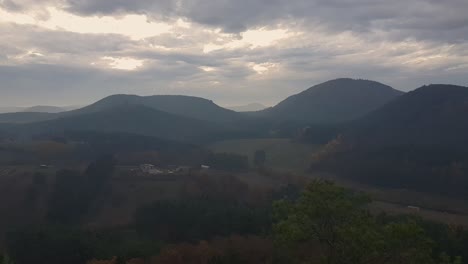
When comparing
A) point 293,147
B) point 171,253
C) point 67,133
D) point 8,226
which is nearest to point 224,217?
point 171,253

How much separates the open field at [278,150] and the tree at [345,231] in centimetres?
11325

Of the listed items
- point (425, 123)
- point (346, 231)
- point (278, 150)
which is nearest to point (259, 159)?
point (278, 150)

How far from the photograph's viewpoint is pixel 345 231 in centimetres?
1642

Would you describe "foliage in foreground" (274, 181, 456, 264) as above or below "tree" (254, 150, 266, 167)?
above

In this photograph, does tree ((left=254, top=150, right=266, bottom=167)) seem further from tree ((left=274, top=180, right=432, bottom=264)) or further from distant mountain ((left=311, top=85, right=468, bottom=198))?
tree ((left=274, top=180, right=432, bottom=264))

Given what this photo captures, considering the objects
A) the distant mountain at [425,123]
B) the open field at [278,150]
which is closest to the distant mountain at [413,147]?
the distant mountain at [425,123]

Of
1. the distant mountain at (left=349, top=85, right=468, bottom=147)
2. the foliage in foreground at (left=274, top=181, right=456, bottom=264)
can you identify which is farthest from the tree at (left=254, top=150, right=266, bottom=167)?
the foliage in foreground at (left=274, top=181, right=456, bottom=264)

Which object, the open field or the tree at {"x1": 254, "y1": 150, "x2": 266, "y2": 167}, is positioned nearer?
the tree at {"x1": 254, "y1": 150, "x2": 266, "y2": 167}

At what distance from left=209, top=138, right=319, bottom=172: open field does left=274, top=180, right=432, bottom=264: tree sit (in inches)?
4459

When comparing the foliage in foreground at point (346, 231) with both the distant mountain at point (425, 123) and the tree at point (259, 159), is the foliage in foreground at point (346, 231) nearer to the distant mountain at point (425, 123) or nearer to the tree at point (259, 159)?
the tree at point (259, 159)

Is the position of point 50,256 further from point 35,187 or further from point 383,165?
point 383,165

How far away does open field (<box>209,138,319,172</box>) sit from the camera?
5556 inches

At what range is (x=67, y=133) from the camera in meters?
186

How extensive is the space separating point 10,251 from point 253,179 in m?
63.1
